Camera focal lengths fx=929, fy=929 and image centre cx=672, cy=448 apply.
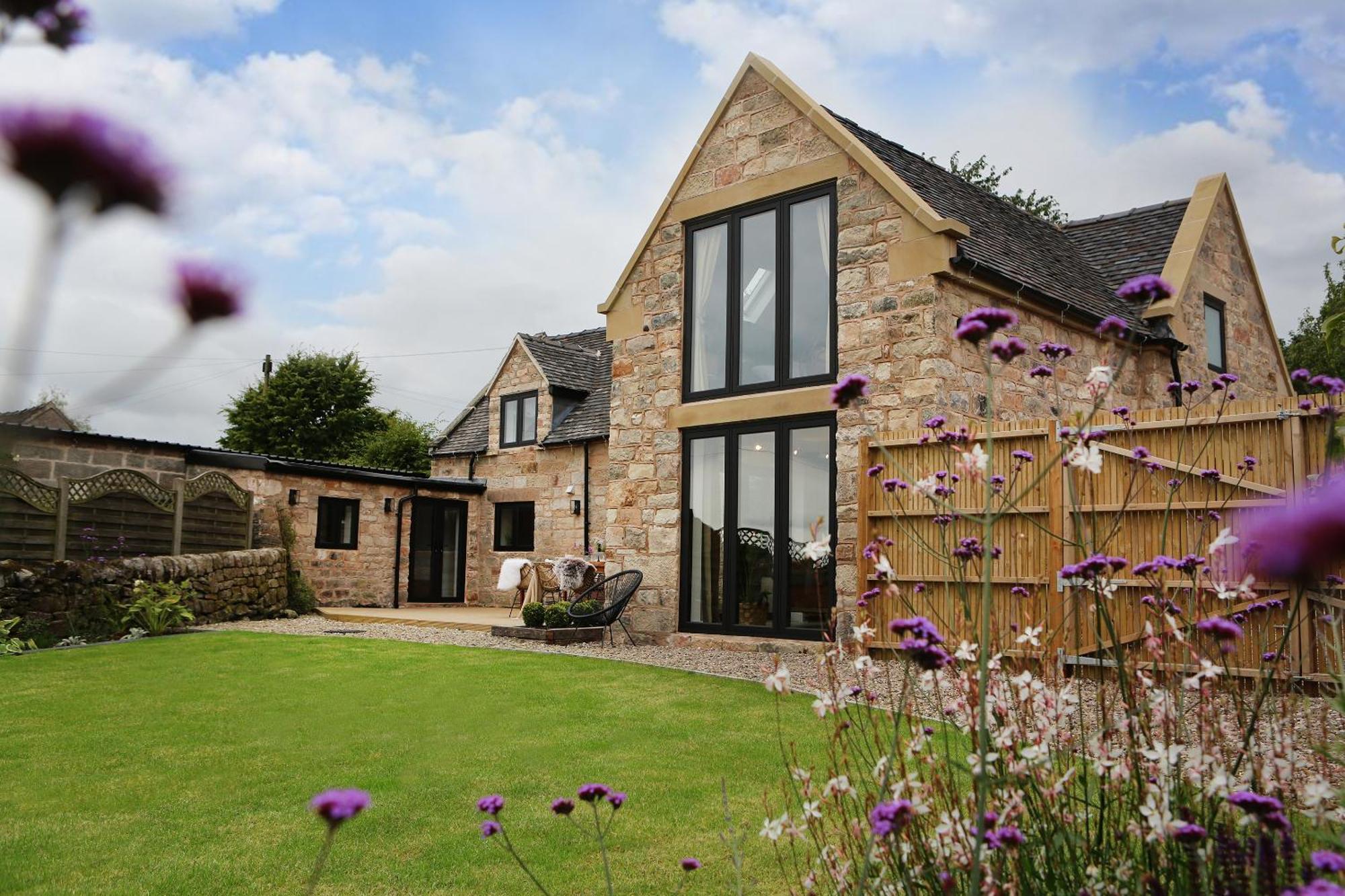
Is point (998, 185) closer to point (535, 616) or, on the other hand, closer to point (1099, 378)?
point (535, 616)

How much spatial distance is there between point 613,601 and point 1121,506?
244 inches

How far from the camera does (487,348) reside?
149 feet

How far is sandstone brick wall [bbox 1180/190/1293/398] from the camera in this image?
537 inches

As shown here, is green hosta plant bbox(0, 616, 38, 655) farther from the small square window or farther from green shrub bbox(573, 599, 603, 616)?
the small square window

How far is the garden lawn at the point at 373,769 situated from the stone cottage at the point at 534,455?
32.5ft

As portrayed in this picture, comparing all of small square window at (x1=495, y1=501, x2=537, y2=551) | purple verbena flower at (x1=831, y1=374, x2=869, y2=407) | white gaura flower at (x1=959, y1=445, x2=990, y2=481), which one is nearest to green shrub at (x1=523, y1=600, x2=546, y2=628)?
small square window at (x1=495, y1=501, x2=537, y2=551)

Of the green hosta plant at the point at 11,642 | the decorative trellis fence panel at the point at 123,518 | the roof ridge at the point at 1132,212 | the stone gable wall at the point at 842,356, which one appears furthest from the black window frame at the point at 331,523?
the roof ridge at the point at 1132,212

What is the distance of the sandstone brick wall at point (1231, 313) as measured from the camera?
44.8 feet

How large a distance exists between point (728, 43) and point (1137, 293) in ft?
31.7

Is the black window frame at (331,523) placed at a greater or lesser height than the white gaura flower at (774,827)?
greater

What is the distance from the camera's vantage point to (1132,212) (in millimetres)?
16562

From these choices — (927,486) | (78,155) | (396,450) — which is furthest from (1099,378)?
(396,450)

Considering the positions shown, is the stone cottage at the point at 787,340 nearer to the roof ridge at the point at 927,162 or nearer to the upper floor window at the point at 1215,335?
the roof ridge at the point at 927,162

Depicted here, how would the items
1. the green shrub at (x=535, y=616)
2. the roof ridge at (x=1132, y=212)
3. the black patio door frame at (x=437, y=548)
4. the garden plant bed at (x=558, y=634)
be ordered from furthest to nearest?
the black patio door frame at (x=437, y=548) → the roof ridge at (x=1132, y=212) → the green shrub at (x=535, y=616) → the garden plant bed at (x=558, y=634)
